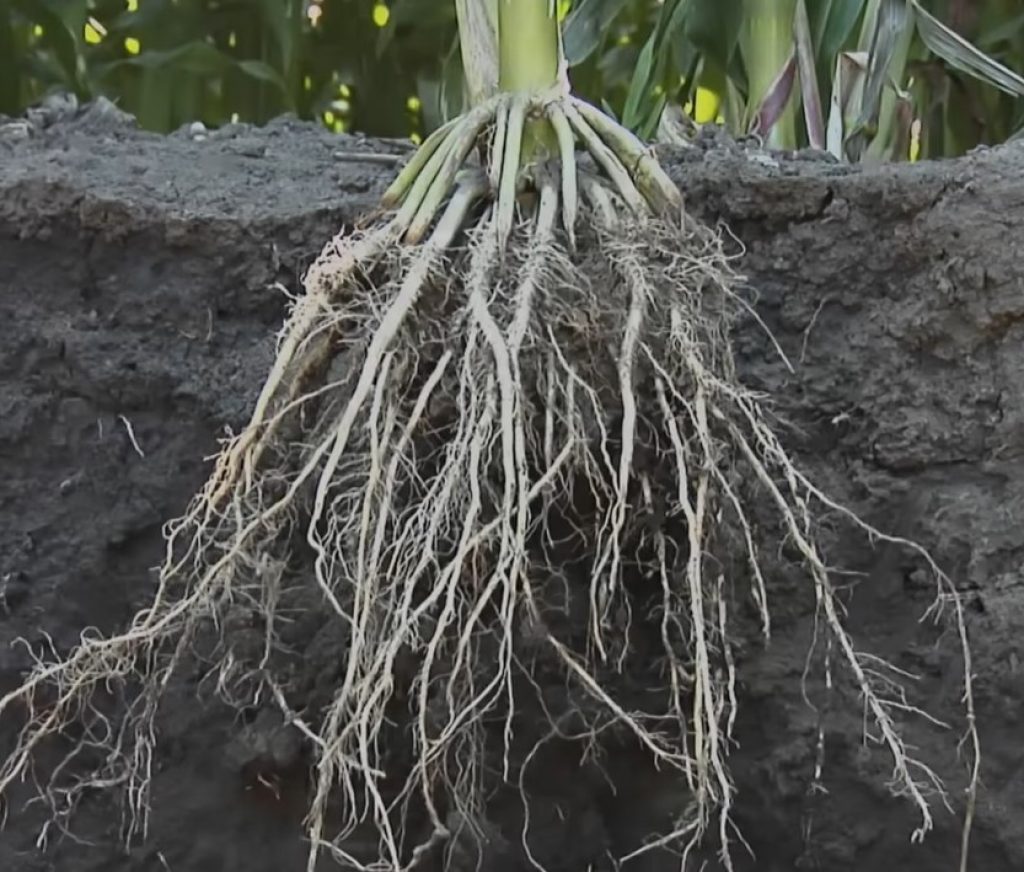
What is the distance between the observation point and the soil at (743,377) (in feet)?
2.61

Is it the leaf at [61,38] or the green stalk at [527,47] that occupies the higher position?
the leaf at [61,38]

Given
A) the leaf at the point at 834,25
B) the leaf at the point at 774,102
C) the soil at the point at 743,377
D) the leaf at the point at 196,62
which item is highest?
the leaf at the point at 196,62

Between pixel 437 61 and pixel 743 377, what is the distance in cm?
95

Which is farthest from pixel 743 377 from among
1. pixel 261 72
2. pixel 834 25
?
pixel 261 72

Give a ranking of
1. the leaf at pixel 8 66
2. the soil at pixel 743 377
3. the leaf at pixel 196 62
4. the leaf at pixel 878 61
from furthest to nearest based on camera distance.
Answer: the leaf at pixel 8 66 < the leaf at pixel 196 62 < the leaf at pixel 878 61 < the soil at pixel 743 377

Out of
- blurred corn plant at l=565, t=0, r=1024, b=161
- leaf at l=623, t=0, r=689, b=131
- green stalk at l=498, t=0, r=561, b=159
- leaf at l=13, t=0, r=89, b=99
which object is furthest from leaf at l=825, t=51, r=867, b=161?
leaf at l=13, t=0, r=89, b=99

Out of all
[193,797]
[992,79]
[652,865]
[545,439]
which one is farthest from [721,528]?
[992,79]

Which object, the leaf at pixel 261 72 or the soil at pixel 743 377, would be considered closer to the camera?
the soil at pixel 743 377

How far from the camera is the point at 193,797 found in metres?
0.84

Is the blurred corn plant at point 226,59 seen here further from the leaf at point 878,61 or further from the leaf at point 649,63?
the leaf at point 878,61

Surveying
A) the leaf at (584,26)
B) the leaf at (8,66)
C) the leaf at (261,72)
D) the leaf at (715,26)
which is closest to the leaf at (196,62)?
the leaf at (261,72)

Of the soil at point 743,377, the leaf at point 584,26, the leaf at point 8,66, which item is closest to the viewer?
the soil at point 743,377

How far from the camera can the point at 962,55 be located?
1.07 meters

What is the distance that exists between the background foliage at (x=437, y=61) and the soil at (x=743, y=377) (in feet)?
0.78
